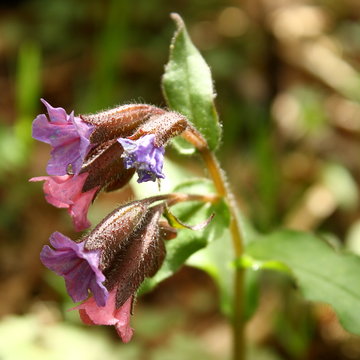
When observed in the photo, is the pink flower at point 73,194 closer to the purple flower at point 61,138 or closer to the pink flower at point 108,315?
the purple flower at point 61,138

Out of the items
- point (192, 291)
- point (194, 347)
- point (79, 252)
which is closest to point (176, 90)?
point (79, 252)

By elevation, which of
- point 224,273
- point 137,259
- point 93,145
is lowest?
point 224,273

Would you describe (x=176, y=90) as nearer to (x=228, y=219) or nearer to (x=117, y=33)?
(x=228, y=219)

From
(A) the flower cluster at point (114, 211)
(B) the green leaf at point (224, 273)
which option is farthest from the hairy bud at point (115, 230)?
(B) the green leaf at point (224, 273)

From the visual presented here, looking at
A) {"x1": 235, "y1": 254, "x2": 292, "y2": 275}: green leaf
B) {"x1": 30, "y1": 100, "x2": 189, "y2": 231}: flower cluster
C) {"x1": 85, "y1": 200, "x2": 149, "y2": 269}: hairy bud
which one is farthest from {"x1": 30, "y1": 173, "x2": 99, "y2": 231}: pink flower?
{"x1": 235, "y1": 254, "x2": 292, "y2": 275}: green leaf

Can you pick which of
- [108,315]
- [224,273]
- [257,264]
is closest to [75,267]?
[108,315]

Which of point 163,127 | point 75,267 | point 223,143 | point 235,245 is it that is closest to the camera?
point 75,267

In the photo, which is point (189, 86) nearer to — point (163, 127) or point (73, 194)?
point (163, 127)
